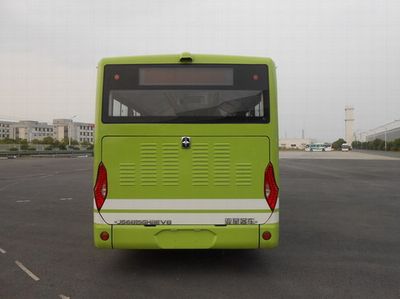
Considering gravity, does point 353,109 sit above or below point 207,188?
above

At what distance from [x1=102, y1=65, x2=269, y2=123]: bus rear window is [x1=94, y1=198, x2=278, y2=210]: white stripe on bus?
1.01m

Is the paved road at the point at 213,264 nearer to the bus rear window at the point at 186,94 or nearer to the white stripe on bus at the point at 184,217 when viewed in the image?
the white stripe on bus at the point at 184,217

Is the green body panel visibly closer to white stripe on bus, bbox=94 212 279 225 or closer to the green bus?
the green bus

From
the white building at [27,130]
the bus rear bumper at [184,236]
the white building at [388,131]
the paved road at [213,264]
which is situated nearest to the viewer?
the paved road at [213,264]

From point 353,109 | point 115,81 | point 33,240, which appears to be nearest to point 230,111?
point 115,81

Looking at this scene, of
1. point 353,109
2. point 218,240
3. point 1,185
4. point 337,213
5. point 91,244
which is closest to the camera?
point 218,240

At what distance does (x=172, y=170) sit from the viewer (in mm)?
5430

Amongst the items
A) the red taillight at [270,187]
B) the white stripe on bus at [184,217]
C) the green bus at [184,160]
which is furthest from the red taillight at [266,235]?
the red taillight at [270,187]

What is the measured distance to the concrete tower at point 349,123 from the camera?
6255 inches

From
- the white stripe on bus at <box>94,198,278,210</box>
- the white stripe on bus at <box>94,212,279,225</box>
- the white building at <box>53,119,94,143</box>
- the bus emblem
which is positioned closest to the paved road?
the white stripe on bus at <box>94,212,279,225</box>

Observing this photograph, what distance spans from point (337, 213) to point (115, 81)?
7195mm

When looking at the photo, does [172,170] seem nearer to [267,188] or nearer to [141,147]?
[141,147]

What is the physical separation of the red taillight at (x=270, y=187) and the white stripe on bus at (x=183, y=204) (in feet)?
0.39

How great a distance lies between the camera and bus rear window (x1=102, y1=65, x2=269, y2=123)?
17.9ft
